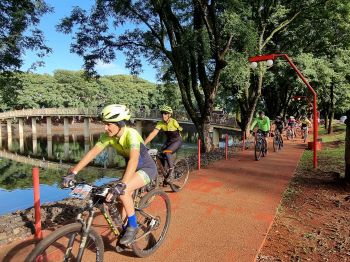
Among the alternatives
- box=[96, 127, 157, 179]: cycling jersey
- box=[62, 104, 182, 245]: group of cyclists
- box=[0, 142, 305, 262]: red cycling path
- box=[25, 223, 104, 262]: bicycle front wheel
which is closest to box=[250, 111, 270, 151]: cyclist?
box=[0, 142, 305, 262]: red cycling path

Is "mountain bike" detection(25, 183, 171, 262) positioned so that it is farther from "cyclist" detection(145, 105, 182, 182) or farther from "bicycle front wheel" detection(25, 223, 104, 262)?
"cyclist" detection(145, 105, 182, 182)

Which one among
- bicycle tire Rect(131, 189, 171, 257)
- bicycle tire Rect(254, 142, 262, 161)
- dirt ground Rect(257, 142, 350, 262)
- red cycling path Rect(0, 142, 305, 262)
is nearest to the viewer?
bicycle tire Rect(131, 189, 171, 257)

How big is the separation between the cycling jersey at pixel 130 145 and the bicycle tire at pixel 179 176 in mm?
3547

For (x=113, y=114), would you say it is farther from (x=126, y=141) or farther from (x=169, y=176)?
(x=169, y=176)

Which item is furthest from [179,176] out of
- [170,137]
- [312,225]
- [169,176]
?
[312,225]

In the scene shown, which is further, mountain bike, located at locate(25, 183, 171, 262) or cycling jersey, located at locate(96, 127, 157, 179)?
cycling jersey, located at locate(96, 127, 157, 179)

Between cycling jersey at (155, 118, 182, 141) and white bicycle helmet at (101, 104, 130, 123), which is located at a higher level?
white bicycle helmet at (101, 104, 130, 123)

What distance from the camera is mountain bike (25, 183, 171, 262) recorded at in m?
3.38

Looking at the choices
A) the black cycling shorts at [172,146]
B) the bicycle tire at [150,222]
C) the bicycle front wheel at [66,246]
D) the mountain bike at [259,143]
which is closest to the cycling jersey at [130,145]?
the bicycle tire at [150,222]

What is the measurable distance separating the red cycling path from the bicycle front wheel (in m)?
0.97

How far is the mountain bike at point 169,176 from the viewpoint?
Result: 26.3 feet

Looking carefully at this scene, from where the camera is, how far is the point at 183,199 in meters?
7.84

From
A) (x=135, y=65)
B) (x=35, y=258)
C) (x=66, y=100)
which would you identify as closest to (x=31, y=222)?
(x=35, y=258)

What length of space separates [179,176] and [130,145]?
15.2 ft
